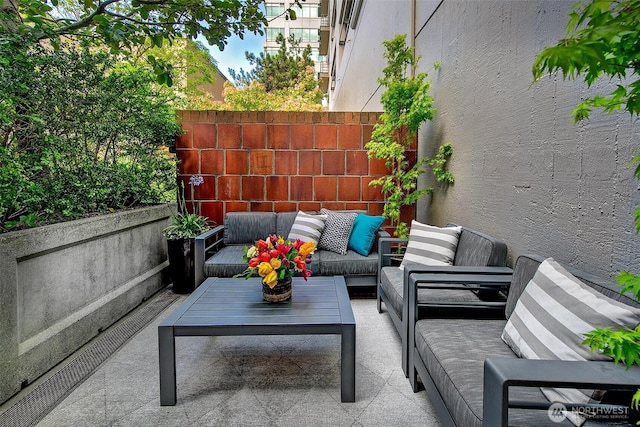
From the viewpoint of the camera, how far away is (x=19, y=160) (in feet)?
7.24

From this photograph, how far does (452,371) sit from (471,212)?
1.82 meters

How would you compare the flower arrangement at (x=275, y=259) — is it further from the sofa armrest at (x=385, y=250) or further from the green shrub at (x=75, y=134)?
the green shrub at (x=75, y=134)

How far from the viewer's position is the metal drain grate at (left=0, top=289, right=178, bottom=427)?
1868 millimetres

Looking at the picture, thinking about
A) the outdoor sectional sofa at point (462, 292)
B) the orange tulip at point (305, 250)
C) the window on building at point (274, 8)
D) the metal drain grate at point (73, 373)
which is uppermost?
the window on building at point (274, 8)

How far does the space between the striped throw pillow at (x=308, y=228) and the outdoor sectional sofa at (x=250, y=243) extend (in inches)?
6.7

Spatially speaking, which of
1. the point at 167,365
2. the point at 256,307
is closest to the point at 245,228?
the point at 256,307

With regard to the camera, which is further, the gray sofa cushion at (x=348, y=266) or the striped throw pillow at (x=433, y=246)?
the gray sofa cushion at (x=348, y=266)

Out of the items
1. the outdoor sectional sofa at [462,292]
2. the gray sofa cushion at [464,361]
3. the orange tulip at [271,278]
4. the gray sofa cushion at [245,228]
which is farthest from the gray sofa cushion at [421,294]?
the gray sofa cushion at [245,228]

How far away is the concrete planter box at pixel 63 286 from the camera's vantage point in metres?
2.02

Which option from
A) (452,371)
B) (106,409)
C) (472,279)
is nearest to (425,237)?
(472,279)

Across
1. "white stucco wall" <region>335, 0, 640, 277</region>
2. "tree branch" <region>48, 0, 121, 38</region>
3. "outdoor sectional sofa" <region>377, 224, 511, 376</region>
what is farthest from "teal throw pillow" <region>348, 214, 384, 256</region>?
"tree branch" <region>48, 0, 121, 38</region>

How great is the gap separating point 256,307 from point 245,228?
1.92 metres

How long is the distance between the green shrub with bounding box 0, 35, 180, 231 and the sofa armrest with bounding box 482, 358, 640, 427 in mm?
2484

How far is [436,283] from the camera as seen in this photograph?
2008 millimetres
